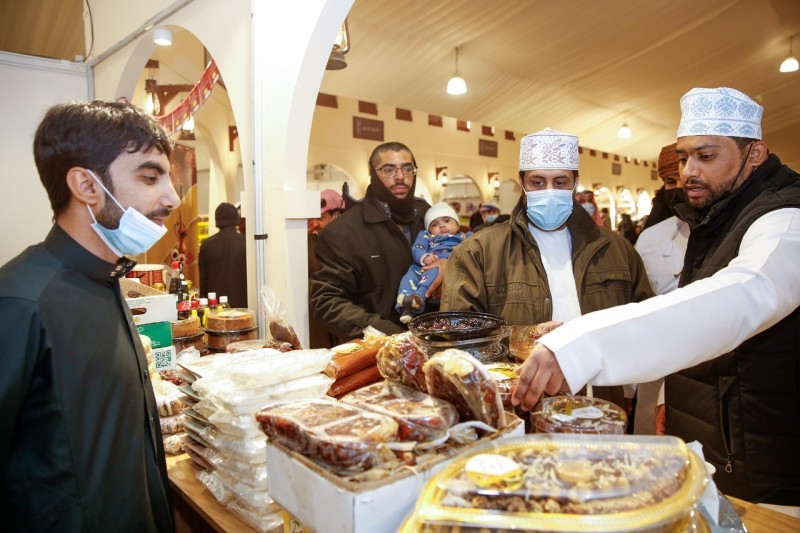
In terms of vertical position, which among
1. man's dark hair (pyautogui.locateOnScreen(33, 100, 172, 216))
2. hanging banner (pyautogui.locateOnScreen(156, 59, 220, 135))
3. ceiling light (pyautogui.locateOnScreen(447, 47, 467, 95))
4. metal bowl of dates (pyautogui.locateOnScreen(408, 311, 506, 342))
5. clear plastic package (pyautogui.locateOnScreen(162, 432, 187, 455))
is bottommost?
clear plastic package (pyautogui.locateOnScreen(162, 432, 187, 455))

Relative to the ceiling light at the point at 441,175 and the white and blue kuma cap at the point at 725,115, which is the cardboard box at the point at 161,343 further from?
the ceiling light at the point at 441,175

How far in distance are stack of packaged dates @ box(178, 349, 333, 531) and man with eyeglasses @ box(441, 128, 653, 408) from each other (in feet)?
2.90

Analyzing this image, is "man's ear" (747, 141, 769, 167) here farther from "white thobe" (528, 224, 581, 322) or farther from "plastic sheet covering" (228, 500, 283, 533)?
"plastic sheet covering" (228, 500, 283, 533)

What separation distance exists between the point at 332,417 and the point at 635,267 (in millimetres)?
1779

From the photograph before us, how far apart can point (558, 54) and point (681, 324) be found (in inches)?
276

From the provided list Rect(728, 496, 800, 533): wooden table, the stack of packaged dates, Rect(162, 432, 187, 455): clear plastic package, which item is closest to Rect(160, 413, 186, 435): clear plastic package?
Rect(162, 432, 187, 455): clear plastic package

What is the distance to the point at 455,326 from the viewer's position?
5.28ft

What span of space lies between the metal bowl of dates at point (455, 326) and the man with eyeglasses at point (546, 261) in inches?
17.8

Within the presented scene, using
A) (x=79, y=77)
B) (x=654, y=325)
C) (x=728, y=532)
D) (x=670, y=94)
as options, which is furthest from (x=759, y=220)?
(x=670, y=94)

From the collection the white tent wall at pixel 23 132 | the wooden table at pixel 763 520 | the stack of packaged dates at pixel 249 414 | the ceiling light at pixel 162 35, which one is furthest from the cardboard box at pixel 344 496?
the white tent wall at pixel 23 132

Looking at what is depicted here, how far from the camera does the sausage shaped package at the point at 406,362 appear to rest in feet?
3.85

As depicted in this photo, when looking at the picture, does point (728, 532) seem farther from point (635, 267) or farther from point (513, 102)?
point (513, 102)

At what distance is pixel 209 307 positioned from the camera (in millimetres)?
3201

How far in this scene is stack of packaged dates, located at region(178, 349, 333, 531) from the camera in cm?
132
